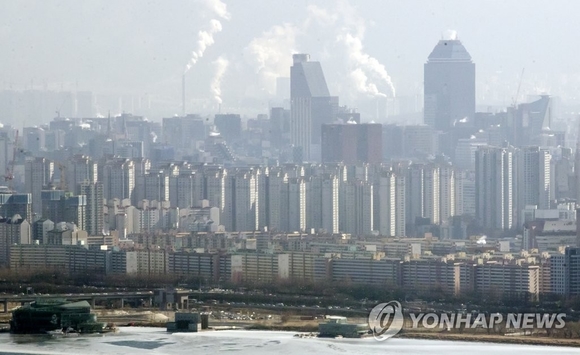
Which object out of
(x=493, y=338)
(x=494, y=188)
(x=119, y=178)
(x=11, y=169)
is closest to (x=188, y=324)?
(x=493, y=338)

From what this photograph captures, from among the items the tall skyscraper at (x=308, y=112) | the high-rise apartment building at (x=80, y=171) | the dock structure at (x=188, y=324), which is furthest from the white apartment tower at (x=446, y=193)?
the dock structure at (x=188, y=324)

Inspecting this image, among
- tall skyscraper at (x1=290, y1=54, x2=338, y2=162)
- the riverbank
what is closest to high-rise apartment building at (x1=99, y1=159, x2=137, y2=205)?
tall skyscraper at (x1=290, y1=54, x2=338, y2=162)

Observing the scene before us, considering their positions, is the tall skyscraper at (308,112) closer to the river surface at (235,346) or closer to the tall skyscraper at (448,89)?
the tall skyscraper at (448,89)

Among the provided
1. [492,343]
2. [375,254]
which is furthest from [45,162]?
[492,343]

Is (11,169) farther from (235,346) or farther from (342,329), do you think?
(235,346)

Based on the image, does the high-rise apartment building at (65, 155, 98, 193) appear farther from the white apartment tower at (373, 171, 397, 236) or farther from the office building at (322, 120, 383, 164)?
the office building at (322, 120, 383, 164)

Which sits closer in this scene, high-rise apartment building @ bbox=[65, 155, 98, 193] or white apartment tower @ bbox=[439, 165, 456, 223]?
white apartment tower @ bbox=[439, 165, 456, 223]
